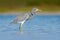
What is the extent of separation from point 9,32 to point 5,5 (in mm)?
10958

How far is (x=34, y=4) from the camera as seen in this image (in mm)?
19203

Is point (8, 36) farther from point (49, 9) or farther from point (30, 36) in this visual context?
point (49, 9)

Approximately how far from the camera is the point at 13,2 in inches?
779

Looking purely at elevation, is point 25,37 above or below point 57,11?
below

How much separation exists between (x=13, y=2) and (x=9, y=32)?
11371 mm

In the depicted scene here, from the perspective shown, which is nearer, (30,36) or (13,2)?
(30,36)

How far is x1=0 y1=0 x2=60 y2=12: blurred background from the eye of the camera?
1820 centimetres

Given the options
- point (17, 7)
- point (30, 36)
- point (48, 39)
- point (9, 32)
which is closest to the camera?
point (48, 39)

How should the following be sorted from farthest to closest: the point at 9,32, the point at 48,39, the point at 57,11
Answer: the point at 57,11 < the point at 9,32 < the point at 48,39

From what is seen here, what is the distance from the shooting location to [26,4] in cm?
1925

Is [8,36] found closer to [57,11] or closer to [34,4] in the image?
[57,11]

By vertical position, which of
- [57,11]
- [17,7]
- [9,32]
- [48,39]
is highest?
[17,7]

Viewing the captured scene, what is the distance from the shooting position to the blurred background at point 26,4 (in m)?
18.2

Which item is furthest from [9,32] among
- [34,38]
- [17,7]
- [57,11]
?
[17,7]
